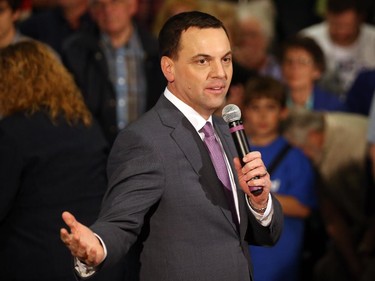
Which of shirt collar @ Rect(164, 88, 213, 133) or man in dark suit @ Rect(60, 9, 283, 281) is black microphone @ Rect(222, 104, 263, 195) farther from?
shirt collar @ Rect(164, 88, 213, 133)

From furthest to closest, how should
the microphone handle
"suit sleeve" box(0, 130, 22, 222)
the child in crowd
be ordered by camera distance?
1. the child in crowd
2. "suit sleeve" box(0, 130, 22, 222)
3. the microphone handle

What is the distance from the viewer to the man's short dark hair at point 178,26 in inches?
125

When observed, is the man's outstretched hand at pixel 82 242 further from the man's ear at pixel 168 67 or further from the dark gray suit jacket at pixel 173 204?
the man's ear at pixel 168 67

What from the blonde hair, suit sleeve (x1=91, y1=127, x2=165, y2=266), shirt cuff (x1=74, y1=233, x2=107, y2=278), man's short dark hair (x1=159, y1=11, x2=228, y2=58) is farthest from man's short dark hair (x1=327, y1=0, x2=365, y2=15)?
shirt cuff (x1=74, y1=233, x2=107, y2=278)

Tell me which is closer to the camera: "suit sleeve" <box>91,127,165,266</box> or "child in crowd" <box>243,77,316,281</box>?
"suit sleeve" <box>91,127,165,266</box>

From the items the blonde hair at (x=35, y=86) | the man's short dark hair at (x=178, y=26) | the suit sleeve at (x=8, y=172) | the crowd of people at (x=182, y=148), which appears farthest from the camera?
the blonde hair at (x=35, y=86)

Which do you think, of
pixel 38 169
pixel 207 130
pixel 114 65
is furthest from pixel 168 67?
pixel 114 65

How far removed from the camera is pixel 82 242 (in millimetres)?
2686

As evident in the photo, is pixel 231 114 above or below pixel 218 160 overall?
above

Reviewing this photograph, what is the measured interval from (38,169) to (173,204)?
0.97 meters

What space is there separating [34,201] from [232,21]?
290 cm

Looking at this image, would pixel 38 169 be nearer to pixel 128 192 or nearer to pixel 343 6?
pixel 128 192

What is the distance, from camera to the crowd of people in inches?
121

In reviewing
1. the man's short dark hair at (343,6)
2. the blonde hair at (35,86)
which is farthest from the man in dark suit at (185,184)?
the man's short dark hair at (343,6)
